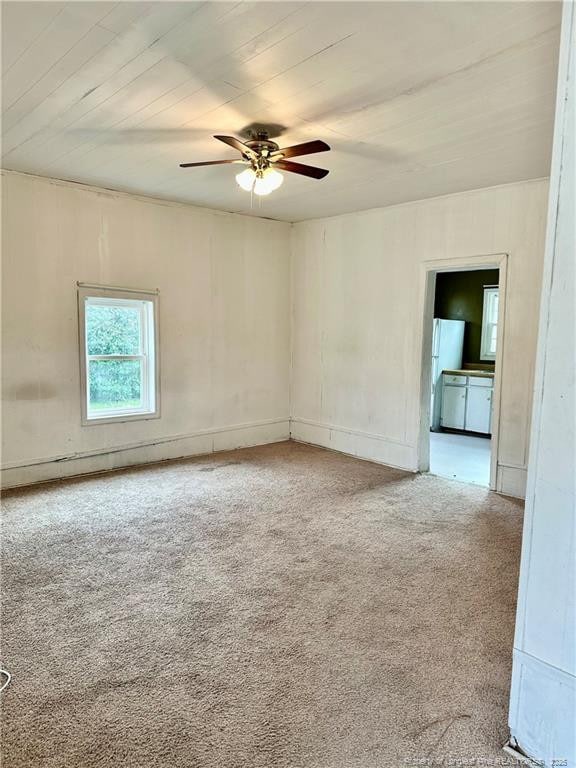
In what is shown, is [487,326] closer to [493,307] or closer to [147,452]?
[493,307]

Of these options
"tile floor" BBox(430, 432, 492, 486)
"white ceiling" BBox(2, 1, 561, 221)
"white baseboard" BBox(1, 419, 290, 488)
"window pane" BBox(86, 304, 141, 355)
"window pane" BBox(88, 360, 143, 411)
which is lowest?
"tile floor" BBox(430, 432, 492, 486)

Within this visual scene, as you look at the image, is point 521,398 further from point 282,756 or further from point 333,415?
point 282,756

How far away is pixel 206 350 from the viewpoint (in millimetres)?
5250

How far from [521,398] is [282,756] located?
3.38 m

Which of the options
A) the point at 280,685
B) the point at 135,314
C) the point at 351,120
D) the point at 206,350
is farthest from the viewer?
the point at 206,350

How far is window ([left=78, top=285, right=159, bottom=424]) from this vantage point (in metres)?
4.45

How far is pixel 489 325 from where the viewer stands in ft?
23.2

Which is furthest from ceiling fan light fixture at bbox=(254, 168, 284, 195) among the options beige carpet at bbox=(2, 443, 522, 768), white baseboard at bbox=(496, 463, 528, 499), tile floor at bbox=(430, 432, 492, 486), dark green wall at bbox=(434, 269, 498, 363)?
dark green wall at bbox=(434, 269, 498, 363)

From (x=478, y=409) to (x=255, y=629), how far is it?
5.26m

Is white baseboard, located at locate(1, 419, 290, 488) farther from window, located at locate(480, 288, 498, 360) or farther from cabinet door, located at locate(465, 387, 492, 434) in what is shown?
window, located at locate(480, 288, 498, 360)

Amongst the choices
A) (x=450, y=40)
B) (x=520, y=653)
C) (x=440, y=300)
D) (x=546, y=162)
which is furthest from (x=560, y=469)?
(x=440, y=300)

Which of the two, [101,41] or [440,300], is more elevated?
[101,41]

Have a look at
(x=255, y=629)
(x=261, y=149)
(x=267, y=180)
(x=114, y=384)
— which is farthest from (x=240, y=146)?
(x=114, y=384)

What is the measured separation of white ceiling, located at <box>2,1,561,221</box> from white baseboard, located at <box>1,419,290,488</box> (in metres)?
2.50
